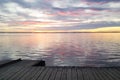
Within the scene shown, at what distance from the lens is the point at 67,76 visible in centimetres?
873

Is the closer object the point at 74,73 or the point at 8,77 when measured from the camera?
the point at 8,77

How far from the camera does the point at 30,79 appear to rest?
8258 millimetres

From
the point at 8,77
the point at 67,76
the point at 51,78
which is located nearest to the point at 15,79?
the point at 8,77

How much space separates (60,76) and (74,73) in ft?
3.25

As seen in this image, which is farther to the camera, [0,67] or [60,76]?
[0,67]

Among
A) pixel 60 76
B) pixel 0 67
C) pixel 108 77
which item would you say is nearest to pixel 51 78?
pixel 60 76

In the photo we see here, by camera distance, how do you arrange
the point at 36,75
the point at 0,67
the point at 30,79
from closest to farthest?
the point at 30,79 → the point at 36,75 → the point at 0,67

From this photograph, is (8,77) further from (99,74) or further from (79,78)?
(99,74)

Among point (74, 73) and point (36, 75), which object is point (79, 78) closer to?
point (74, 73)

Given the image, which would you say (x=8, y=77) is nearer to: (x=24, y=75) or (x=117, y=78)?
(x=24, y=75)

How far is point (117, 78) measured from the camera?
8.29m

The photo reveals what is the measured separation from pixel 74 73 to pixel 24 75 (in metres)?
2.68

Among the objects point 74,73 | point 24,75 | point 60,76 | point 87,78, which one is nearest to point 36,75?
point 24,75

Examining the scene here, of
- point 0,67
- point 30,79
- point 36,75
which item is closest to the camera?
point 30,79
